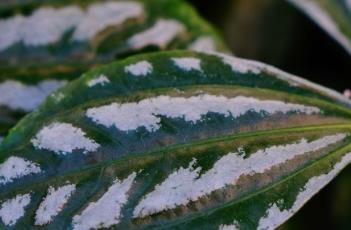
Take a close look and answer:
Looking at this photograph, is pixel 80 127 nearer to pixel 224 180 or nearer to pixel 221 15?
pixel 224 180

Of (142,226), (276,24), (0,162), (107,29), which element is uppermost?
(276,24)

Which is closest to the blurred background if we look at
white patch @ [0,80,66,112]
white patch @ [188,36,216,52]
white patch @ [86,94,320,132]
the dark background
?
the dark background

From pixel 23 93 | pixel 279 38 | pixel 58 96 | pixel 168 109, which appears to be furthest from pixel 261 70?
pixel 279 38

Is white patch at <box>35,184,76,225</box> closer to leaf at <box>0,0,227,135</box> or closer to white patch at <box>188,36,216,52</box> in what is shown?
leaf at <box>0,0,227,135</box>

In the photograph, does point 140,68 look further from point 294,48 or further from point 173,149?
point 294,48

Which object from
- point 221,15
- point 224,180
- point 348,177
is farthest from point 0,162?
point 348,177
